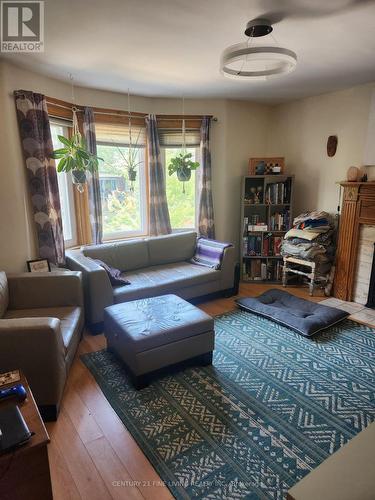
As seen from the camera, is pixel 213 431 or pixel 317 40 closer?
pixel 213 431

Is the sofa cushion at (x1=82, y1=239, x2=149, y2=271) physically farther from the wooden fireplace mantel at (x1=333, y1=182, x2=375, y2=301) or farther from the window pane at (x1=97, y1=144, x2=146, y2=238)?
the wooden fireplace mantel at (x1=333, y1=182, x2=375, y2=301)

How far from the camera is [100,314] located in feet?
9.77

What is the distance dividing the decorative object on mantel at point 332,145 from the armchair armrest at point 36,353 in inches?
146

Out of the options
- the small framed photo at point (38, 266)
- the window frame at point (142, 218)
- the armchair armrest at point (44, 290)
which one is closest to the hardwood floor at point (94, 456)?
the armchair armrest at point (44, 290)

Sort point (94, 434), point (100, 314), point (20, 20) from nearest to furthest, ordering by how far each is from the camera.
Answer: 1. point (94, 434)
2. point (20, 20)
3. point (100, 314)

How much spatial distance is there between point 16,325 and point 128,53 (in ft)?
7.37

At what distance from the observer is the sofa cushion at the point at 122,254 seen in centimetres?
351

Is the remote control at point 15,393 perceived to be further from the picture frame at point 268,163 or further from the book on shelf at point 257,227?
the picture frame at point 268,163

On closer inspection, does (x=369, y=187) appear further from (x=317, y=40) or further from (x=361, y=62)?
(x=317, y=40)

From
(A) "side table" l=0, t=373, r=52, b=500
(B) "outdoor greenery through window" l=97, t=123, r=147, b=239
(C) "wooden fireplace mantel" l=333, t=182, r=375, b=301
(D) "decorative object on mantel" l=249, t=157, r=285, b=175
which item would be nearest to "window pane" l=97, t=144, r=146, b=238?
(B) "outdoor greenery through window" l=97, t=123, r=147, b=239

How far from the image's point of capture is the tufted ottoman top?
219cm

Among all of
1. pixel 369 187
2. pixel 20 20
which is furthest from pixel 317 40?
pixel 20 20

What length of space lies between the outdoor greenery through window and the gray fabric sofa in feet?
1.75

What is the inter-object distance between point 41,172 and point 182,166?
1.69 m
